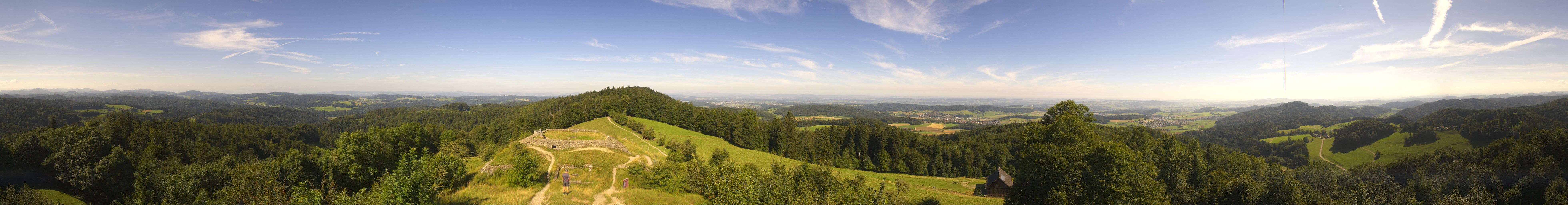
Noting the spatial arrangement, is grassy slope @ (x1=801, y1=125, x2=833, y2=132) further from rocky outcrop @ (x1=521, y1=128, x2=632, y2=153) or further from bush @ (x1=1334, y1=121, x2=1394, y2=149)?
bush @ (x1=1334, y1=121, x2=1394, y2=149)

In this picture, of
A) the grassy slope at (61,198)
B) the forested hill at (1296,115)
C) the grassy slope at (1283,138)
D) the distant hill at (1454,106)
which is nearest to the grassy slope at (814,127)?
the grassy slope at (61,198)

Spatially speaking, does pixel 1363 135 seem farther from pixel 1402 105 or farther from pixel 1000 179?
pixel 1402 105

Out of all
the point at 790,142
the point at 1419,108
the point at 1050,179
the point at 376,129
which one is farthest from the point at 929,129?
the point at 1419,108

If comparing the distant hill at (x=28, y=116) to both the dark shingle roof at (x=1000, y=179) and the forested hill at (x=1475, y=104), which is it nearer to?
the dark shingle roof at (x=1000, y=179)

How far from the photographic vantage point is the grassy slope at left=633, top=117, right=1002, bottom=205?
3588 centimetres

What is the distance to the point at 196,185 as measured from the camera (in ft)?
83.5

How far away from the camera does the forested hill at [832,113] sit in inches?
6914

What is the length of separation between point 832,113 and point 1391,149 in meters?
137

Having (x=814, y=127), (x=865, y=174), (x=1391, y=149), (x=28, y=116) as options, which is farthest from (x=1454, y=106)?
(x=28, y=116)

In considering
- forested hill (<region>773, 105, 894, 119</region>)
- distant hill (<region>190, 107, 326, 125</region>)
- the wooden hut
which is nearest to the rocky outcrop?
the wooden hut

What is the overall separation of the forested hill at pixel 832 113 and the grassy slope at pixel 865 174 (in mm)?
103023

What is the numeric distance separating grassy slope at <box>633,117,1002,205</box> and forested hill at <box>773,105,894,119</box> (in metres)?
103

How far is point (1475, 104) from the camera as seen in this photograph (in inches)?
3656

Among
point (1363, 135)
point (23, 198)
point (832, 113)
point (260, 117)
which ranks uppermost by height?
point (23, 198)
